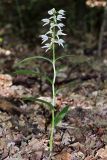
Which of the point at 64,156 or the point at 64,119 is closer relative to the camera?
the point at 64,156

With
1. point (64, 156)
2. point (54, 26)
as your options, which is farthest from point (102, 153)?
point (54, 26)

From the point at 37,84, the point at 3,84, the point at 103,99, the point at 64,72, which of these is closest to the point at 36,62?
the point at 64,72

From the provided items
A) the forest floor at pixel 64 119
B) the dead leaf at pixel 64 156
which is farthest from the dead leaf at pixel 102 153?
the dead leaf at pixel 64 156

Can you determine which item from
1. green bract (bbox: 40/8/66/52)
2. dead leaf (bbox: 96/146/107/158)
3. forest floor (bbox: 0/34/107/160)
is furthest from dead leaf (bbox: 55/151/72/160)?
green bract (bbox: 40/8/66/52)

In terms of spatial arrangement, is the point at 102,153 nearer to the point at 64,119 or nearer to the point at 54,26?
the point at 64,119

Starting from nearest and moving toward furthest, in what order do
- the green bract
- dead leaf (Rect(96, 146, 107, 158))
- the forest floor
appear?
the green bract
dead leaf (Rect(96, 146, 107, 158))
the forest floor

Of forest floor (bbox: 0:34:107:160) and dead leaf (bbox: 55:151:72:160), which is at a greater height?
forest floor (bbox: 0:34:107:160)

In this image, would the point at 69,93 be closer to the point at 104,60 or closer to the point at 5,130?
the point at 5,130

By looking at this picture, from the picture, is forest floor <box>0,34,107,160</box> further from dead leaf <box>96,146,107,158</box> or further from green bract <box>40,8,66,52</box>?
green bract <box>40,8,66,52</box>

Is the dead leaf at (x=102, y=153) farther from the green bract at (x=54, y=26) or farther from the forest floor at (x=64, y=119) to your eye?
the green bract at (x=54, y=26)
